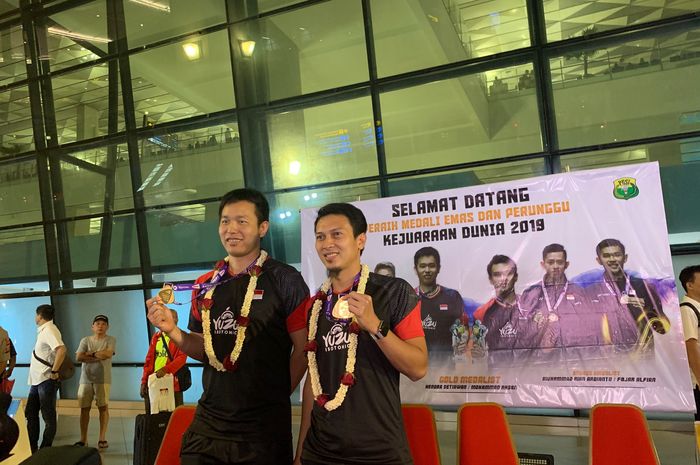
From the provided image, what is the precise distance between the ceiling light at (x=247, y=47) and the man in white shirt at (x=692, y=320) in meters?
6.05

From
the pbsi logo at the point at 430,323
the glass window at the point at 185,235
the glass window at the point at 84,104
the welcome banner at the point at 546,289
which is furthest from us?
the glass window at the point at 84,104

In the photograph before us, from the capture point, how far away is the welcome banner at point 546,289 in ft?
13.5

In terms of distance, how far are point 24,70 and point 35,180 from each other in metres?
1.98

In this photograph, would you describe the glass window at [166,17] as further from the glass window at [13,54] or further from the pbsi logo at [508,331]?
the pbsi logo at [508,331]

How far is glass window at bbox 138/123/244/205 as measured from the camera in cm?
759

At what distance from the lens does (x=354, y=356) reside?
5.82 feet

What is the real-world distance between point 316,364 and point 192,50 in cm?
730

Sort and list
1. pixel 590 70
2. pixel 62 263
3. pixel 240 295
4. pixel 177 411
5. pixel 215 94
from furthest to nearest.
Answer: pixel 62 263
pixel 215 94
pixel 590 70
pixel 177 411
pixel 240 295

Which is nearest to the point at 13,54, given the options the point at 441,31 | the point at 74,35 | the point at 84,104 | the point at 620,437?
the point at 74,35

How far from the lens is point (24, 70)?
9242 millimetres

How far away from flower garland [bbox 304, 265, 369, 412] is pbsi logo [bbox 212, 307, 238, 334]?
305 millimetres

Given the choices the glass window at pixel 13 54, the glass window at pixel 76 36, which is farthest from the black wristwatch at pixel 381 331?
the glass window at pixel 13 54

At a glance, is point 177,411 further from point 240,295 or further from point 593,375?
point 593,375

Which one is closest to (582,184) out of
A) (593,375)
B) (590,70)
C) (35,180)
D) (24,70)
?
(593,375)
